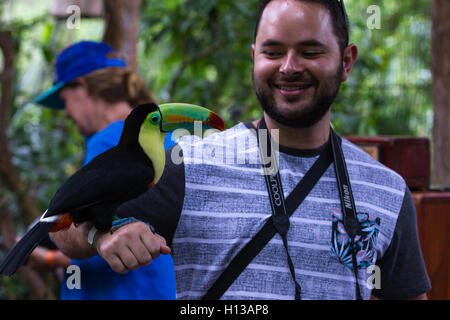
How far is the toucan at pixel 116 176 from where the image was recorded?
88 cm

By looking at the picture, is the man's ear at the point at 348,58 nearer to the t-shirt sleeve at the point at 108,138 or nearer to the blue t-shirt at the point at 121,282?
the t-shirt sleeve at the point at 108,138

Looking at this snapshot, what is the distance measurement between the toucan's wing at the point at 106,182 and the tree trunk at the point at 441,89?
9.11 ft

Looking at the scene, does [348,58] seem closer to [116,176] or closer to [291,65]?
[291,65]

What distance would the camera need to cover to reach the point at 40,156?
4.21 meters

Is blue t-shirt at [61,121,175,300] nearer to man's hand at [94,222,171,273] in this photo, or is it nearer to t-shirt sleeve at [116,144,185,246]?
t-shirt sleeve at [116,144,185,246]

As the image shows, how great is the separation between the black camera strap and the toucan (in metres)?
0.50

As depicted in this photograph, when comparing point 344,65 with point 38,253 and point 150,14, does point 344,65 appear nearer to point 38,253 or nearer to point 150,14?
point 38,253

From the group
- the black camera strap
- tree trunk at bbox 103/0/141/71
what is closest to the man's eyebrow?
the black camera strap

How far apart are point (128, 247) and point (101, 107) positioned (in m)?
0.80

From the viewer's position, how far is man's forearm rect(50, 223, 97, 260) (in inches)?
41.3

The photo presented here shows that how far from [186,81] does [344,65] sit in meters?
2.77

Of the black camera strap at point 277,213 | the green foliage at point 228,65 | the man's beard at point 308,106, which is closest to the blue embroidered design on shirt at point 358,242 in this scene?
the black camera strap at point 277,213

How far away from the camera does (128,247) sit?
91 cm
